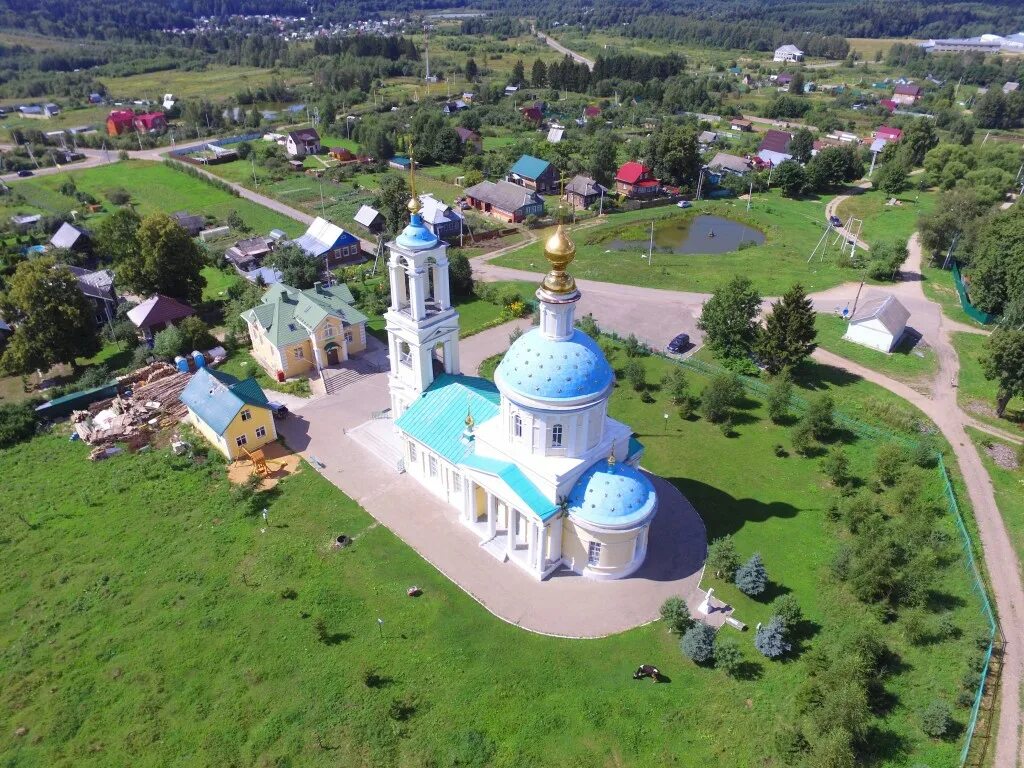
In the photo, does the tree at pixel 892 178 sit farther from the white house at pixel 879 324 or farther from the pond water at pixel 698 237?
the white house at pixel 879 324

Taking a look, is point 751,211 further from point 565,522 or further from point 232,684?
point 232,684

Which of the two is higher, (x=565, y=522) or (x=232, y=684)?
(x=565, y=522)

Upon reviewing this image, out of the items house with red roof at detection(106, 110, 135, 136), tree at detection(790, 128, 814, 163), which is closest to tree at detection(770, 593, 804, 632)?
tree at detection(790, 128, 814, 163)

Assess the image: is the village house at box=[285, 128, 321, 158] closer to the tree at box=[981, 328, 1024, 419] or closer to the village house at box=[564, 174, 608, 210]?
the village house at box=[564, 174, 608, 210]

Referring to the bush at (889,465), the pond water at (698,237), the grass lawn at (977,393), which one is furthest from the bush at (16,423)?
the grass lawn at (977,393)

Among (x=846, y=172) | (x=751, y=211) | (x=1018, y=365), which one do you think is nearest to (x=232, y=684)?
(x=1018, y=365)

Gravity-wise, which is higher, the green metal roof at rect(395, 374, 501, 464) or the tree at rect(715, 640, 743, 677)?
the green metal roof at rect(395, 374, 501, 464)

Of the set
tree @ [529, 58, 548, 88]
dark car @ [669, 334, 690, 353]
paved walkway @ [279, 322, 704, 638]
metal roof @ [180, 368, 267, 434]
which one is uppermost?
tree @ [529, 58, 548, 88]
